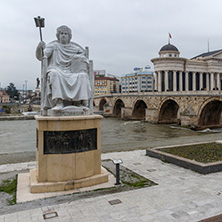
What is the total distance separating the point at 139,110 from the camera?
4278 centimetres

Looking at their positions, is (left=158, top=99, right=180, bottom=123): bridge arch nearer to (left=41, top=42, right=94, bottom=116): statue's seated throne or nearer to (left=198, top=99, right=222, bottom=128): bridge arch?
(left=198, top=99, right=222, bottom=128): bridge arch

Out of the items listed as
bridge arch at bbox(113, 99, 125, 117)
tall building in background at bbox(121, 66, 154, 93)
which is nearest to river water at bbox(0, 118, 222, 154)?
bridge arch at bbox(113, 99, 125, 117)

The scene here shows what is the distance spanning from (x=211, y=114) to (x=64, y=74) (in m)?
27.1

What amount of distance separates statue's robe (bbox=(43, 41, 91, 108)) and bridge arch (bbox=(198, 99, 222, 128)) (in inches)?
957

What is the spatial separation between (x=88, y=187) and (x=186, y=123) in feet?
83.5

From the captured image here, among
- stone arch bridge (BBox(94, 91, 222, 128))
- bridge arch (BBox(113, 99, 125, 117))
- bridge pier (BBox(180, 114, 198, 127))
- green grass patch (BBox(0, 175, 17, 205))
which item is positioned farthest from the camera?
bridge arch (BBox(113, 99, 125, 117))

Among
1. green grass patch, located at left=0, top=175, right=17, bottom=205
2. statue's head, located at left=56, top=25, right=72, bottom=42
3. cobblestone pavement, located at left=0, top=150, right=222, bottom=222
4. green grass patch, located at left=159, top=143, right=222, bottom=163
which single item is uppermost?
statue's head, located at left=56, top=25, right=72, bottom=42

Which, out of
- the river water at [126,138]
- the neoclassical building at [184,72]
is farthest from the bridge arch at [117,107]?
the river water at [126,138]

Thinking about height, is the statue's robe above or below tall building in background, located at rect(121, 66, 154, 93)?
below

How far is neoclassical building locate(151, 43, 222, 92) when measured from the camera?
53144 mm

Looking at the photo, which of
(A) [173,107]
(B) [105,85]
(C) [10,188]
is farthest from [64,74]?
(B) [105,85]

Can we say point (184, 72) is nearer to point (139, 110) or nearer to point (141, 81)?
point (139, 110)

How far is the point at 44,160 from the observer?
540cm

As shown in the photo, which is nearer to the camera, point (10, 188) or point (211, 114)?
point (10, 188)
